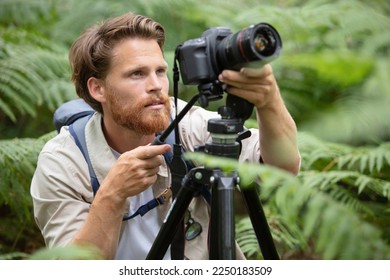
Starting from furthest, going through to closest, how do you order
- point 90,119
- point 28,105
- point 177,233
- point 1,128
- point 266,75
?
1. point 1,128
2. point 28,105
3. point 90,119
4. point 177,233
5. point 266,75

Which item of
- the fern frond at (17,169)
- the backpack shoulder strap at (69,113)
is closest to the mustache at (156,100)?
the backpack shoulder strap at (69,113)

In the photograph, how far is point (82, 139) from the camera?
1.65 metres

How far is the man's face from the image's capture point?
1614mm

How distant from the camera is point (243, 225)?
2.18 meters

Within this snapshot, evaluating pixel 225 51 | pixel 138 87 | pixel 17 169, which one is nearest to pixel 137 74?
pixel 138 87

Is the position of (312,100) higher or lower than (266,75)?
lower

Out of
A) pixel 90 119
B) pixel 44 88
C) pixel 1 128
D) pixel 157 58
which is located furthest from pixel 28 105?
pixel 157 58

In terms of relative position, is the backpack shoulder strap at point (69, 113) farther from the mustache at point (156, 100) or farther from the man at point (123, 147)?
the mustache at point (156, 100)

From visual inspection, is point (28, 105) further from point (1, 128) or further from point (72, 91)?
point (1, 128)

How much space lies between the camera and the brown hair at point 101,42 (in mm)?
1746

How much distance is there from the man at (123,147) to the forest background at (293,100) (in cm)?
16

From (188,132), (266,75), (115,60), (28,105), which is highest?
(266,75)

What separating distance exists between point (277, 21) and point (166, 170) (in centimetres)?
138

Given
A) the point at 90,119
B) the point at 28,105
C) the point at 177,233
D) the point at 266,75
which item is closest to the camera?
the point at 266,75
